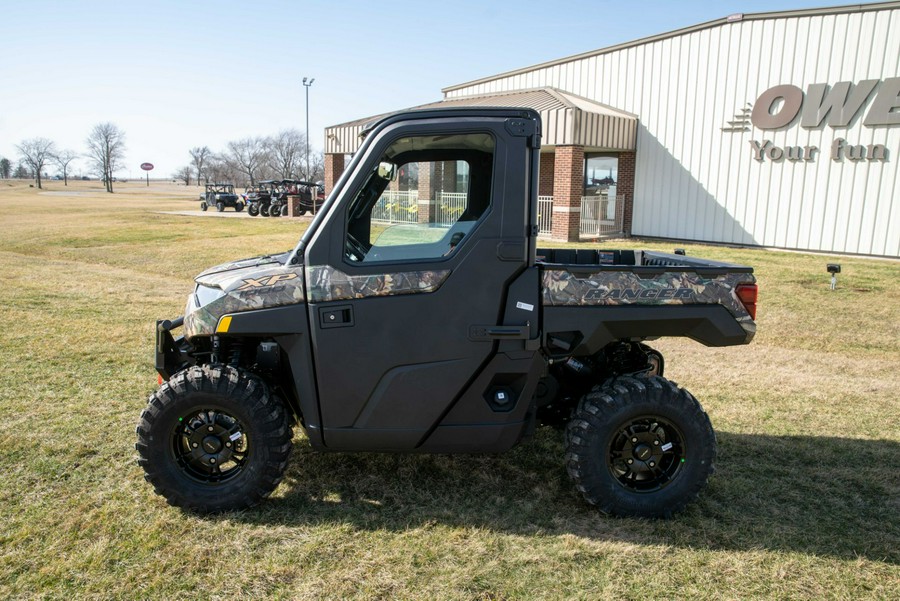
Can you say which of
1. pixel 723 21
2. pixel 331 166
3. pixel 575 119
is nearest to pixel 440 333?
pixel 575 119

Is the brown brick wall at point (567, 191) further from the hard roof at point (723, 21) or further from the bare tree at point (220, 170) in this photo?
the bare tree at point (220, 170)

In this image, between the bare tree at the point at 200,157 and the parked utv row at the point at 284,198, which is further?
the bare tree at the point at 200,157

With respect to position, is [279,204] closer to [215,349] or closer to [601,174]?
[601,174]

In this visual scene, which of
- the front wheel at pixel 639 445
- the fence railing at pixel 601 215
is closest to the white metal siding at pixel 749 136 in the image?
the fence railing at pixel 601 215

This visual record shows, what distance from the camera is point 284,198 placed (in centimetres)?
3512

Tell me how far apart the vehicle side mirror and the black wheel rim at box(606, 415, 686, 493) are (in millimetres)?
2004

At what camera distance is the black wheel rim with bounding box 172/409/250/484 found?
3936 mm

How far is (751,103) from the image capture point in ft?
65.2

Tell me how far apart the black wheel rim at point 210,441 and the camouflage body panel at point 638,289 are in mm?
1964

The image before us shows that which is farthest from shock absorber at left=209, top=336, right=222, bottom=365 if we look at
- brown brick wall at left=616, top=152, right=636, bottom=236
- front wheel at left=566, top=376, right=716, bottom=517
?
brown brick wall at left=616, top=152, right=636, bottom=236

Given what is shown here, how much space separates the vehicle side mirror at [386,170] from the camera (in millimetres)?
3873

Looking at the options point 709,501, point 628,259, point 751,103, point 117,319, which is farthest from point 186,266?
point 751,103

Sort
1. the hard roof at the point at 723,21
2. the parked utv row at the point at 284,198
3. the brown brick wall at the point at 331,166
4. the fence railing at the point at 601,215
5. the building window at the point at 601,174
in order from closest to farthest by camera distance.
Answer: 1. the hard roof at the point at 723,21
2. the fence railing at the point at 601,215
3. the building window at the point at 601,174
4. the brown brick wall at the point at 331,166
5. the parked utv row at the point at 284,198

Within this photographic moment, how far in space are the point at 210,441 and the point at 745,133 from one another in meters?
20.0
